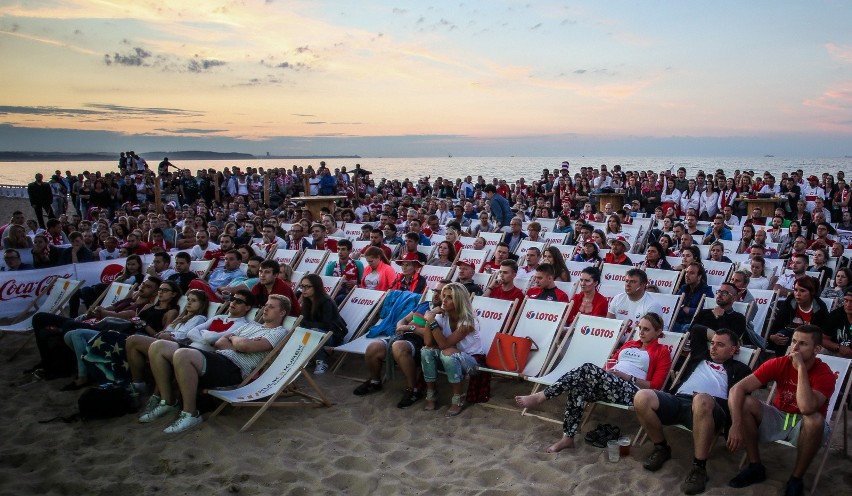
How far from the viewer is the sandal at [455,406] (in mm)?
4823

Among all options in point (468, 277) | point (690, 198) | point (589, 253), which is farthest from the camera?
point (690, 198)

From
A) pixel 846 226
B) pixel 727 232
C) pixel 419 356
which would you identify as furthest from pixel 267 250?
pixel 846 226

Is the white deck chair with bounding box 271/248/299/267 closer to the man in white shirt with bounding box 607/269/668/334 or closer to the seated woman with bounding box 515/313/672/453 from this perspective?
the man in white shirt with bounding box 607/269/668/334

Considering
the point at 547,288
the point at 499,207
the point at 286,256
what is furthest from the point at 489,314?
the point at 499,207

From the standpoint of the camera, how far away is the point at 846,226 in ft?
37.6

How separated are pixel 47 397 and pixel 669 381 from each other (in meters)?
5.13

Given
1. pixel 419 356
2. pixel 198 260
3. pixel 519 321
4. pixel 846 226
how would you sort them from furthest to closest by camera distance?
1. pixel 846 226
2. pixel 198 260
3. pixel 519 321
4. pixel 419 356

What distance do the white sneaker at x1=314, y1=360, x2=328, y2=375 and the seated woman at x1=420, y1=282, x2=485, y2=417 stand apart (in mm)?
1187

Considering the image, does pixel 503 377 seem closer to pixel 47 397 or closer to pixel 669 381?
pixel 669 381

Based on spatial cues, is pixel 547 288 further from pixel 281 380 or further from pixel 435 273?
pixel 281 380

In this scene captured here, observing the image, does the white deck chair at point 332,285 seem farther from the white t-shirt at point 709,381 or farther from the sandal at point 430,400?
the white t-shirt at point 709,381

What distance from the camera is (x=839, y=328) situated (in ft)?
15.9

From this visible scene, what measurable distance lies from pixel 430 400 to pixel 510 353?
744mm

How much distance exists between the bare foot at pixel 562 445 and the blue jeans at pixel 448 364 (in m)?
0.97
